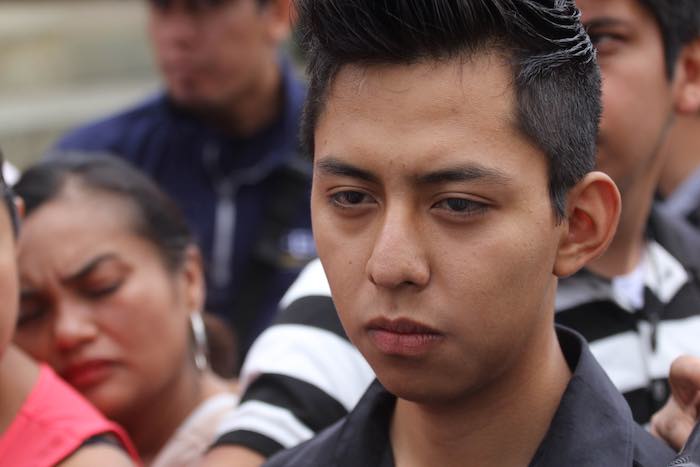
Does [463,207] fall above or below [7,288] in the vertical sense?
above

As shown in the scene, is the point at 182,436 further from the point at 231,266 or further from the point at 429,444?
the point at 231,266

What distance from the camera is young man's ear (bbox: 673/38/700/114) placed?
8.36 ft

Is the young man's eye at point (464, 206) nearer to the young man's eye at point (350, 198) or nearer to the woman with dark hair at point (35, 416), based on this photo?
the young man's eye at point (350, 198)

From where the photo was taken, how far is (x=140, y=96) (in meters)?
8.20

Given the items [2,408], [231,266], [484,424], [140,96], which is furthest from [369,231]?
[140,96]

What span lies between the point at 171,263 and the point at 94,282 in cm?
28

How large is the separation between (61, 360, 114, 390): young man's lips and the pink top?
1.38ft

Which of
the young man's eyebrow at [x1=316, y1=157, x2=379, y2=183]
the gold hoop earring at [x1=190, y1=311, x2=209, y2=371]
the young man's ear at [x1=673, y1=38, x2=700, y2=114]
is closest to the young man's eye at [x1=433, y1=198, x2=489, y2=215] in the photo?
the young man's eyebrow at [x1=316, y1=157, x2=379, y2=183]

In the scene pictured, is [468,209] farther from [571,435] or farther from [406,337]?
[571,435]

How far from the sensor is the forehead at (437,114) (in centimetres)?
161

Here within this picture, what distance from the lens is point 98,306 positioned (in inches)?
102

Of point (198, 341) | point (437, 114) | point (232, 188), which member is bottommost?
point (232, 188)

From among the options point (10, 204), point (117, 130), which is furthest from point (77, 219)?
point (117, 130)

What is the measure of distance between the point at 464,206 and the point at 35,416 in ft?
2.94
